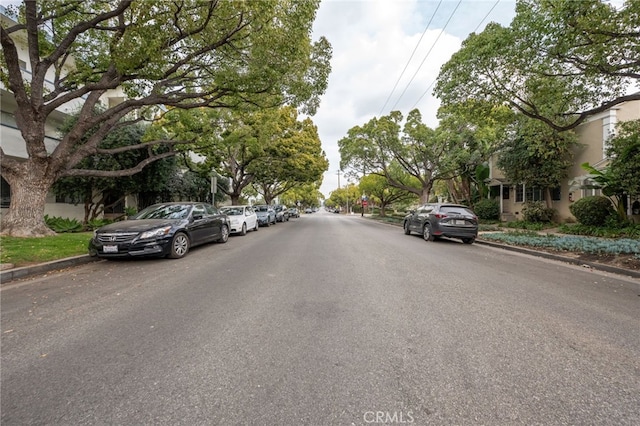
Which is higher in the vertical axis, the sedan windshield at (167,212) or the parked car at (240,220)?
the sedan windshield at (167,212)

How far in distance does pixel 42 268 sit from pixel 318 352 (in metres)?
6.46

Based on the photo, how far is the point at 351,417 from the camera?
1839mm

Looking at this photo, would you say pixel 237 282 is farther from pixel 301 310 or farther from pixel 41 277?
pixel 41 277

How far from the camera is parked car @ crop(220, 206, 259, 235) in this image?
13284 millimetres

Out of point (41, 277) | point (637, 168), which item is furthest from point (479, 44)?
point (41, 277)

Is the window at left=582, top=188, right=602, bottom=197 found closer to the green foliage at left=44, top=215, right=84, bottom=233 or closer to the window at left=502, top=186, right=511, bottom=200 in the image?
the window at left=502, top=186, right=511, bottom=200

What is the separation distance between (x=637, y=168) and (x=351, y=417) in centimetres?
1453

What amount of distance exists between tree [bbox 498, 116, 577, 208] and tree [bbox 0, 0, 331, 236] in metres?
11.9

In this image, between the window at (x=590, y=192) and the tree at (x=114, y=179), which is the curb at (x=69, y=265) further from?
the window at (x=590, y=192)

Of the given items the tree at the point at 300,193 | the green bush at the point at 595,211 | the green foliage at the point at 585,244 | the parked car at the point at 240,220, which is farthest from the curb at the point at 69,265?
the tree at the point at 300,193

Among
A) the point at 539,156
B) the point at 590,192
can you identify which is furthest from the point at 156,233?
the point at 590,192

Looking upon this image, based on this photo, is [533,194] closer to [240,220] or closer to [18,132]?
[240,220]

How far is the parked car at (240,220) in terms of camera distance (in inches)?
523

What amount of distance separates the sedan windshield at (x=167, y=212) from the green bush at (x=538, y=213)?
17.4m
